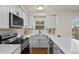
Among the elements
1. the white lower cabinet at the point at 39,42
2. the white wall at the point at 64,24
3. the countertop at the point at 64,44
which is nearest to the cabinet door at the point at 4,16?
the countertop at the point at 64,44

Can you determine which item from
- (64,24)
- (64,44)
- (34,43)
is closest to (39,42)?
(34,43)

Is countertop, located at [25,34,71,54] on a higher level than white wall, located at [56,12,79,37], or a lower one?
lower

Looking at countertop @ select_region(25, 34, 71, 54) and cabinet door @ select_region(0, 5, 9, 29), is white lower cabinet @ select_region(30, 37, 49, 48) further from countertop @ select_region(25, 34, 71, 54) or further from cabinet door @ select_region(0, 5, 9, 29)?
cabinet door @ select_region(0, 5, 9, 29)

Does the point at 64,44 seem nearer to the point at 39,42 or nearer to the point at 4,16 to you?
the point at 4,16

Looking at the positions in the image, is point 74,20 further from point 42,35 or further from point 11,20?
point 11,20

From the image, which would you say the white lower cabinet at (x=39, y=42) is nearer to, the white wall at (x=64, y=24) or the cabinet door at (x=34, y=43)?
the cabinet door at (x=34, y=43)

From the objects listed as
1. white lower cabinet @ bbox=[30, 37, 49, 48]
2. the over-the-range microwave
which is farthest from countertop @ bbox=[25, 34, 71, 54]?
white lower cabinet @ bbox=[30, 37, 49, 48]

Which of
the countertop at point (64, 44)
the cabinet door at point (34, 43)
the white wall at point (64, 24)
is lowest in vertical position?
the cabinet door at point (34, 43)

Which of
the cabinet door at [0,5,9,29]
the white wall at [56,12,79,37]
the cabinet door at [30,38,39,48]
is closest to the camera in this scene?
the cabinet door at [0,5,9,29]

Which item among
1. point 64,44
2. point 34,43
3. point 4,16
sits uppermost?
point 4,16

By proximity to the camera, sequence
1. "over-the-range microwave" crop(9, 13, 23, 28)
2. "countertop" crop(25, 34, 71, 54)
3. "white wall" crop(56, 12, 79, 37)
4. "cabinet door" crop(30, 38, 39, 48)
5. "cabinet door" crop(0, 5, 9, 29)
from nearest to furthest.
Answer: "countertop" crop(25, 34, 71, 54) → "cabinet door" crop(0, 5, 9, 29) → "over-the-range microwave" crop(9, 13, 23, 28) → "white wall" crop(56, 12, 79, 37) → "cabinet door" crop(30, 38, 39, 48)

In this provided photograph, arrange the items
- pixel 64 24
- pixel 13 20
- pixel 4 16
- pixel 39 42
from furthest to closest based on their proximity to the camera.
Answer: pixel 39 42 < pixel 64 24 < pixel 13 20 < pixel 4 16
